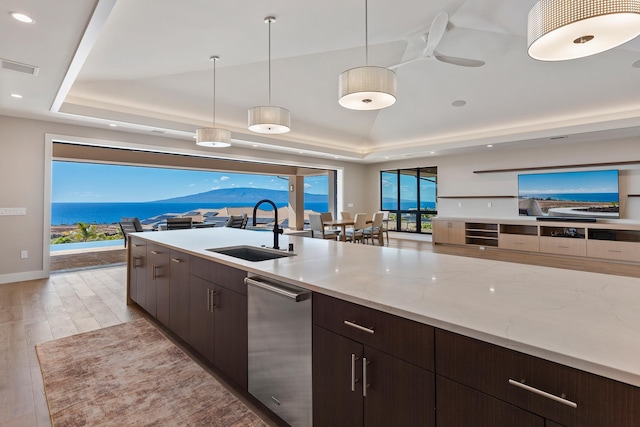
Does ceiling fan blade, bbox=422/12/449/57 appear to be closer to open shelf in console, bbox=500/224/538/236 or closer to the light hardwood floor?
the light hardwood floor

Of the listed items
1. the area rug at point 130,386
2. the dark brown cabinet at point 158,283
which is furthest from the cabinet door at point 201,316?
the dark brown cabinet at point 158,283

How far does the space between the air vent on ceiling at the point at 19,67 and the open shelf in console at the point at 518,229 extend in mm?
8354

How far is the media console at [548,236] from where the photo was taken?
5.86 meters

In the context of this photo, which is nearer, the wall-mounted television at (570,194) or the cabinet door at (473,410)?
the cabinet door at (473,410)

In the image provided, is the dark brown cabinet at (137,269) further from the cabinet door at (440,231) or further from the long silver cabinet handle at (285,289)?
the cabinet door at (440,231)

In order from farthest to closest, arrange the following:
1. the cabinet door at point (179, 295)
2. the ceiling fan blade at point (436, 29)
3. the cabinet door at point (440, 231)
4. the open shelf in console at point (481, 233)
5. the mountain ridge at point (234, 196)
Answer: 1. the mountain ridge at point (234, 196)
2. the cabinet door at point (440, 231)
3. the open shelf in console at point (481, 233)
4. the ceiling fan blade at point (436, 29)
5. the cabinet door at point (179, 295)

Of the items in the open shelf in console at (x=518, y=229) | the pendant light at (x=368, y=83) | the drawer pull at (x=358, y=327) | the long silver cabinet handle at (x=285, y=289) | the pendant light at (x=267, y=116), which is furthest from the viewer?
the open shelf in console at (x=518, y=229)

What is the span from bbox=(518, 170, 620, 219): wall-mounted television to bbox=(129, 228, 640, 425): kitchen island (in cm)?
648

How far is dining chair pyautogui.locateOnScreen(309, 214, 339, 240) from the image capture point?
7359 millimetres

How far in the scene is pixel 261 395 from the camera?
5.95 feet

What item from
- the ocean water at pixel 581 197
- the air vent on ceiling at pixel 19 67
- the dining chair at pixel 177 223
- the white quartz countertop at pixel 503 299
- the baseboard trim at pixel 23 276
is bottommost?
the baseboard trim at pixel 23 276

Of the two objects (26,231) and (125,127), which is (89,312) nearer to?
(26,231)

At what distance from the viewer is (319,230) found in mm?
7809

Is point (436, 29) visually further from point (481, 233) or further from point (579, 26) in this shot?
point (481, 233)
